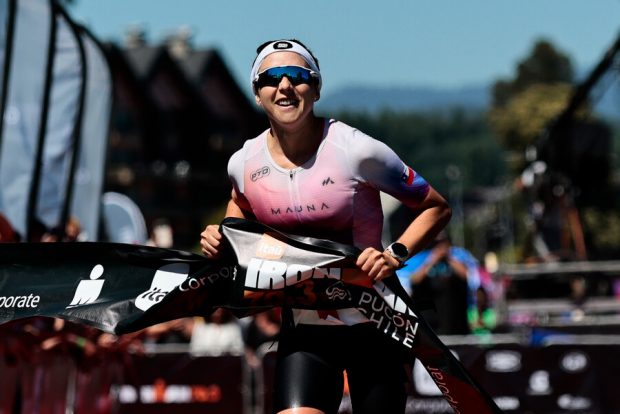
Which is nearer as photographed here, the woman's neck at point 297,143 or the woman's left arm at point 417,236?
the woman's left arm at point 417,236

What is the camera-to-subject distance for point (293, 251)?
5.36 m

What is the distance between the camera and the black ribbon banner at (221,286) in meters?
5.38

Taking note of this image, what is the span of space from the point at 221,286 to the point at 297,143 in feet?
2.33

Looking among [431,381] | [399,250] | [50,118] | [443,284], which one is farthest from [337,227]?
[443,284]

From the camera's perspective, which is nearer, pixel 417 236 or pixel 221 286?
pixel 417 236

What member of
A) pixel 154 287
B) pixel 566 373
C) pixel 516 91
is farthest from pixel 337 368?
pixel 516 91

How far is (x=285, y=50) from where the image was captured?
5453mm

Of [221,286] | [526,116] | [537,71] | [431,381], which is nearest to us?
[221,286]

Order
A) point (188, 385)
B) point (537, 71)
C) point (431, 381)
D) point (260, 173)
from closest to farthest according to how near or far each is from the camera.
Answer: point (260, 173) < point (431, 381) < point (188, 385) < point (537, 71)

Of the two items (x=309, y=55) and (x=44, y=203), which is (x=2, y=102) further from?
(x=309, y=55)

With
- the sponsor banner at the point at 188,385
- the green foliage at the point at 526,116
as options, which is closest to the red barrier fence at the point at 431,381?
the sponsor banner at the point at 188,385

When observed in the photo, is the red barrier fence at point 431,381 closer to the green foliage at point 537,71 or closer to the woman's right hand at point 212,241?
the woman's right hand at point 212,241

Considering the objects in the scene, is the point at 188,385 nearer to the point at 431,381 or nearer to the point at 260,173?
the point at 431,381

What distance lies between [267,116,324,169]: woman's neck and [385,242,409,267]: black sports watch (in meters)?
0.53
